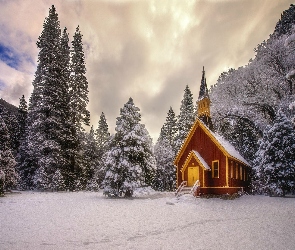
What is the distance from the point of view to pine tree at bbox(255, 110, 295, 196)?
2073 centimetres

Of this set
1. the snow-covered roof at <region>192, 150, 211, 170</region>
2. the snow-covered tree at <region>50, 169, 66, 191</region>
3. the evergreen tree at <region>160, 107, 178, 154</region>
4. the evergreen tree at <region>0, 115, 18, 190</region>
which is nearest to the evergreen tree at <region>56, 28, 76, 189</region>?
the snow-covered tree at <region>50, 169, 66, 191</region>

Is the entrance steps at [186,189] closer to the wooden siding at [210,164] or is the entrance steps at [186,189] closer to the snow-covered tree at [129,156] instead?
the wooden siding at [210,164]

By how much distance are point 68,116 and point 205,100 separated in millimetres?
18728

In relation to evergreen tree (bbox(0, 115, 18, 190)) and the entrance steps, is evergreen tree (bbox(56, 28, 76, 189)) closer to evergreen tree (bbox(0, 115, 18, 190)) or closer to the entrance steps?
evergreen tree (bbox(0, 115, 18, 190))

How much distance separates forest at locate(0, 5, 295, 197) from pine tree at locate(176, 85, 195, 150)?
8.97 meters

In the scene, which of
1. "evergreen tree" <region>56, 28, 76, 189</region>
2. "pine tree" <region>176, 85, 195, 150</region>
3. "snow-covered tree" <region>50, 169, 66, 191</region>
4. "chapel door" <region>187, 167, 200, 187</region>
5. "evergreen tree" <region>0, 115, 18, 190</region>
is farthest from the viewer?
"pine tree" <region>176, 85, 195, 150</region>

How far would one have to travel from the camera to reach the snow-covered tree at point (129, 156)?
67.8ft

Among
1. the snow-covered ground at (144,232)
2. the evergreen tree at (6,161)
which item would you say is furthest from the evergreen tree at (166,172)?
the snow-covered ground at (144,232)

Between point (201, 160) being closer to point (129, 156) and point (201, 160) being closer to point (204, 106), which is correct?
point (204, 106)

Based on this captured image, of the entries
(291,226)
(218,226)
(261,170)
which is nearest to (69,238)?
(218,226)

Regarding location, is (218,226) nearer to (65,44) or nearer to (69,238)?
(69,238)

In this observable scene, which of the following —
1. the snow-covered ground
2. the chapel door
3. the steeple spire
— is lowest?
the snow-covered ground

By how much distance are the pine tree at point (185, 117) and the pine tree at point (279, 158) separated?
18295mm

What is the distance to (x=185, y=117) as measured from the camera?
42.9 meters
